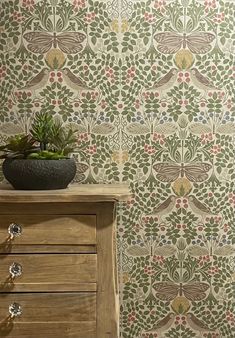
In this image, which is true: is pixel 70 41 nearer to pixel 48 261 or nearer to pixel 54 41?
pixel 54 41

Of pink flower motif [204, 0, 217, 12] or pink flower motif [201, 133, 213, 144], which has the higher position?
pink flower motif [204, 0, 217, 12]

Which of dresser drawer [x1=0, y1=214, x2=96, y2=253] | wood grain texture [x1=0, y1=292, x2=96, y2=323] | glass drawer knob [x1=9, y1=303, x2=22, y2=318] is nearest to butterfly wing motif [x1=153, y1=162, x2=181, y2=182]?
dresser drawer [x1=0, y1=214, x2=96, y2=253]

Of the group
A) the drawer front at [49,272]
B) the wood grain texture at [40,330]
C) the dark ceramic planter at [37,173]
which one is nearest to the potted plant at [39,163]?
the dark ceramic planter at [37,173]

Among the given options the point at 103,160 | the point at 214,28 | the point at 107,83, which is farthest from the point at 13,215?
the point at 214,28

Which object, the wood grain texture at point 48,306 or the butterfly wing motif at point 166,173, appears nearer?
the wood grain texture at point 48,306

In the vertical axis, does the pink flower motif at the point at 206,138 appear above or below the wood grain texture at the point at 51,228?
above

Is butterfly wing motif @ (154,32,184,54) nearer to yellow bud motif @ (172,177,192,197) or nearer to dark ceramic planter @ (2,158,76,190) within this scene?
yellow bud motif @ (172,177,192,197)

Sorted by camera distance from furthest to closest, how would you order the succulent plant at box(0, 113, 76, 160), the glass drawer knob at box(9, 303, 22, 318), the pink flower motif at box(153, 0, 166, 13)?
the pink flower motif at box(153, 0, 166, 13) < the succulent plant at box(0, 113, 76, 160) < the glass drawer knob at box(9, 303, 22, 318)

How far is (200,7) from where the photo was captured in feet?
7.57

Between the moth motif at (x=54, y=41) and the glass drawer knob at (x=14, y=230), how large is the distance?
80 centimetres

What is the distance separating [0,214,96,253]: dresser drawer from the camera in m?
1.86

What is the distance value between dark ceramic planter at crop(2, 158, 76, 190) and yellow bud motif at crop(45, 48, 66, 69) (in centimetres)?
52

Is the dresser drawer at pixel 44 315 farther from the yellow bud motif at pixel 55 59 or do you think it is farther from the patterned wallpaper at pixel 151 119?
the yellow bud motif at pixel 55 59

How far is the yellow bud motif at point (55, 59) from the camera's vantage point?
91.3 inches
